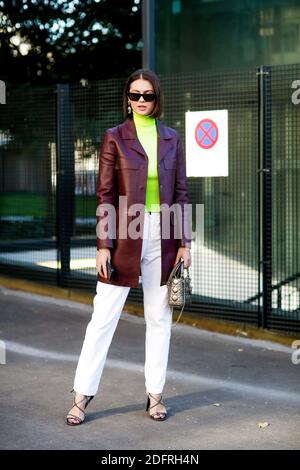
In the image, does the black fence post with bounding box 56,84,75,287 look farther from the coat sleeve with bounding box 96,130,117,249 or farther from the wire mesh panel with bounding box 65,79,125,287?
the coat sleeve with bounding box 96,130,117,249

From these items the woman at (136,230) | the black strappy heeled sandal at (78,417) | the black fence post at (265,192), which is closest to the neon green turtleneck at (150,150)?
the woman at (136,230)

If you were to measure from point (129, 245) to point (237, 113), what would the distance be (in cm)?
321

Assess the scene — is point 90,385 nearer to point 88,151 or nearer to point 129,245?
point 129,245

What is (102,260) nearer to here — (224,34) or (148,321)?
(148,321)

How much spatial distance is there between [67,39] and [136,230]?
5.56 meters

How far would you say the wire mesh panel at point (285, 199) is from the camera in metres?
7.52

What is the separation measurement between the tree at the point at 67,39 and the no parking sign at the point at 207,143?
6.09ft

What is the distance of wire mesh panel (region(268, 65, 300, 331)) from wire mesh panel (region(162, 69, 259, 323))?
19 centimetres

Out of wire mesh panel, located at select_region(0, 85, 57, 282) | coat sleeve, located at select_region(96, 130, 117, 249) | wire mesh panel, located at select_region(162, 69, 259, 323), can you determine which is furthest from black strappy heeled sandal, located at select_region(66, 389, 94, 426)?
wire mesh panel, located at select_region(0, 85, 57, 282)

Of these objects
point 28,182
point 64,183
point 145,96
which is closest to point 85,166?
point 64,183

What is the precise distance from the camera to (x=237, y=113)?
7875 millimetres

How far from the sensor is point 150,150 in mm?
5129

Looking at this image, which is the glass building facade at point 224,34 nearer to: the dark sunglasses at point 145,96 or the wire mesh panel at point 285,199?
the wire mesh panel at point 285,199
